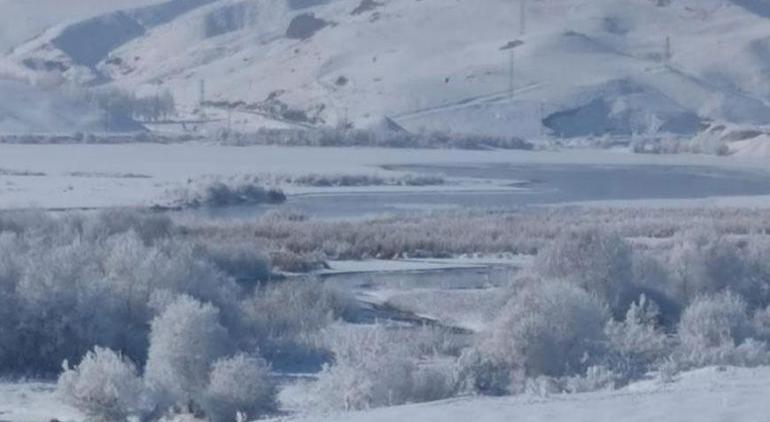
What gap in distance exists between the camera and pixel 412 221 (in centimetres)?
4125

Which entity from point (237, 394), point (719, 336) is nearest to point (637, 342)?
point (719, 336)

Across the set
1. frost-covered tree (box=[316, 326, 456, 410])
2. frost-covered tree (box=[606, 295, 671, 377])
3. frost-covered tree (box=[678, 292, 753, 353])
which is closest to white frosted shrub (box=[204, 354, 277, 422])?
frost-covered tree (box=[316, 326, 456, 410])

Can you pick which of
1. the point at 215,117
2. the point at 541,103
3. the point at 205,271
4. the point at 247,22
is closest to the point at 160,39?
the point at 247,22

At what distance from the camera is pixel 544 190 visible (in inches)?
2178

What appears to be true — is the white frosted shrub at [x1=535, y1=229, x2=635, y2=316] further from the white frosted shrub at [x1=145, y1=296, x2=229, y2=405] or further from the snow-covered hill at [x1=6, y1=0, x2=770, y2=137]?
the snow-covered hill at [x1=6, y1=0, x2=770, y2=137]

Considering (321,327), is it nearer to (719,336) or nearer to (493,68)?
(719,336)

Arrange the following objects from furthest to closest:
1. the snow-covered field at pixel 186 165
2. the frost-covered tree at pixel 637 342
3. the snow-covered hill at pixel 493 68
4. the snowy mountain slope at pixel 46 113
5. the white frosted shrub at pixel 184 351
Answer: the snow-covered hill at pixel 493 68 < the snowy mountain slope at pixel 46 113 < the snow-covered field at pixel 186 165 < the frost-covered tree at pixel 637 342 < the white frosted shrub at pixel 184 351

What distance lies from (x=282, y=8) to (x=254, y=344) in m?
179

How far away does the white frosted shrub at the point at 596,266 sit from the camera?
25.7m

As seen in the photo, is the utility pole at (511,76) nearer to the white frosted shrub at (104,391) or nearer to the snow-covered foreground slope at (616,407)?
the white frosted shrub at (104,391)

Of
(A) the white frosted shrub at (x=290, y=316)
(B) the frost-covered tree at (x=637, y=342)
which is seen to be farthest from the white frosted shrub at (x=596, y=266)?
(A) the white frosted shrub at (x=290, y=316)

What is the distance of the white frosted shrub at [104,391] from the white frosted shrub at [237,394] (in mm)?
677

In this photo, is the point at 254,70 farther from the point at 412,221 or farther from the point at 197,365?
the point at 197,365

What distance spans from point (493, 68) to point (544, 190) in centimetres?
6761
